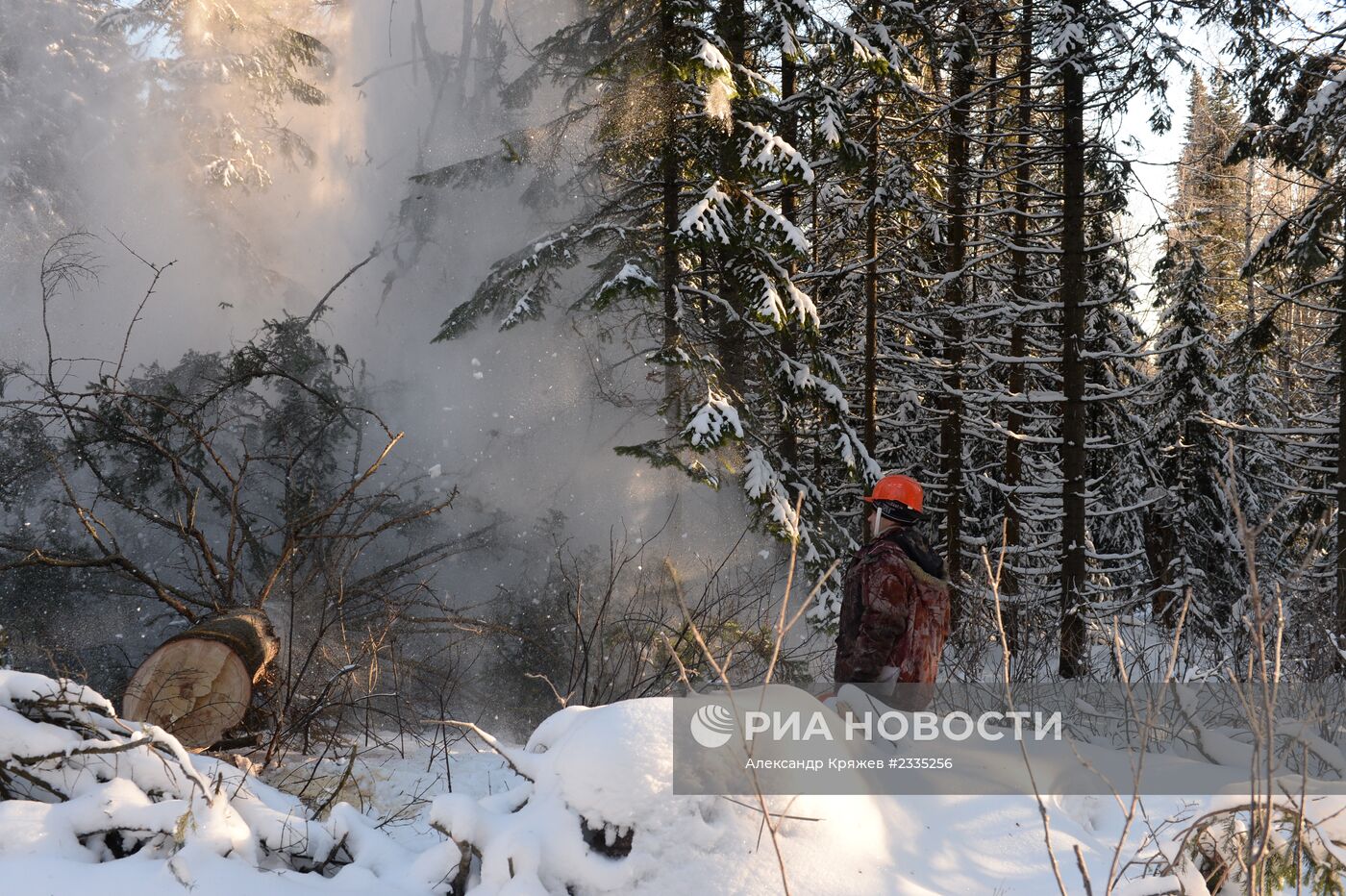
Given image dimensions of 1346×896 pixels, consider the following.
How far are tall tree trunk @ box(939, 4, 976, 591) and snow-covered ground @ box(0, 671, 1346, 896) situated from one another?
8830mm

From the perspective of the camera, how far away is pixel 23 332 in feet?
32.6

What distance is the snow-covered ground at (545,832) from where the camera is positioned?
2.64 metres

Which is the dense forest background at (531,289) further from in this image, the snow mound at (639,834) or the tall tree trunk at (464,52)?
the snow mound at (639,834)

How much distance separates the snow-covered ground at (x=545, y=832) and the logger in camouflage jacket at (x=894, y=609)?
2.63 ft

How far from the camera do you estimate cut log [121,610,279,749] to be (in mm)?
4742

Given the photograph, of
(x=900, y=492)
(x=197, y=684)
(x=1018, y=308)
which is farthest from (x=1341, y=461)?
(x=197, y=684)

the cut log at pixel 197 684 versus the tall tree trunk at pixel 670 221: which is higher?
the tall tree trunk at pixel 670 221

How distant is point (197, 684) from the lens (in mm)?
4852

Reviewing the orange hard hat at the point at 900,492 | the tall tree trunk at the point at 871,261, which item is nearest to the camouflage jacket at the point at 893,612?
the orange hard hat at the point at 900,492

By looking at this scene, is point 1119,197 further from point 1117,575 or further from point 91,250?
point 91,250

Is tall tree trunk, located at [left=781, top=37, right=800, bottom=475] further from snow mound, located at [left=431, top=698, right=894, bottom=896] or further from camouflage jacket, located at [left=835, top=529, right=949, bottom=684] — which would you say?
snow mound, located at [left=431, top=698, right=894, bottom=896]

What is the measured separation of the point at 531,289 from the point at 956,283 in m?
6.86

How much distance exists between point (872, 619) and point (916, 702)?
46 centimetres

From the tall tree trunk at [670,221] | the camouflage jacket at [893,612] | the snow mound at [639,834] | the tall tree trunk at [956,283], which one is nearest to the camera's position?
the snow mound at [639,834]
